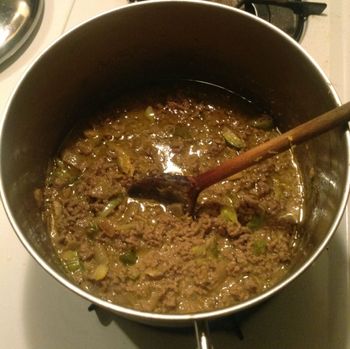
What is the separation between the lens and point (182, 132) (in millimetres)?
1508

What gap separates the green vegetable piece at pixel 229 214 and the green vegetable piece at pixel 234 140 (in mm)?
219

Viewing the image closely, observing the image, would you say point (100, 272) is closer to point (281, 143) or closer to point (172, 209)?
point (172, 209)

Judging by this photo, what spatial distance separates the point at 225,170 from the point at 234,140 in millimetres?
286

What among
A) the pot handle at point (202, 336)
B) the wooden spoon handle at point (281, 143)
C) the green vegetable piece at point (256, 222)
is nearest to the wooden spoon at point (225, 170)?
the wooden spoon handle at point (281, 143)

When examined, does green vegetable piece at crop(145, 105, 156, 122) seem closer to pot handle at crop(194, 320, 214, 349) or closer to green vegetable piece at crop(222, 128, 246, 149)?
green vegetable piece at crop(222, 128, 246, 149)

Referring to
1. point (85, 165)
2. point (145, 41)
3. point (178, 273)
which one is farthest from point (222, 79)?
point (178, 273)

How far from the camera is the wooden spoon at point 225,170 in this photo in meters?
1.04

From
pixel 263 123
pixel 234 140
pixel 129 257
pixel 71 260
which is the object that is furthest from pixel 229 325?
pixel 263 123

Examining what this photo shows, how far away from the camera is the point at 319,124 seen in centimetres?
105

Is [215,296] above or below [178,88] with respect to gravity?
below

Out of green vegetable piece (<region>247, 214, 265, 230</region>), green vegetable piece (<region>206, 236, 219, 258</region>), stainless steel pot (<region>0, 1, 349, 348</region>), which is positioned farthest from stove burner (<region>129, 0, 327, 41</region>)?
green vegetable piece (<region>206, 236, 219, 258</region>)

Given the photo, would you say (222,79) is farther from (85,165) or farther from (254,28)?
(85,165)

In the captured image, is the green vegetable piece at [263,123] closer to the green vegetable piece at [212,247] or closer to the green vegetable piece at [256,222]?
the green vegetable piece at [256,222]

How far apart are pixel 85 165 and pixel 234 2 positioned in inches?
28.0
